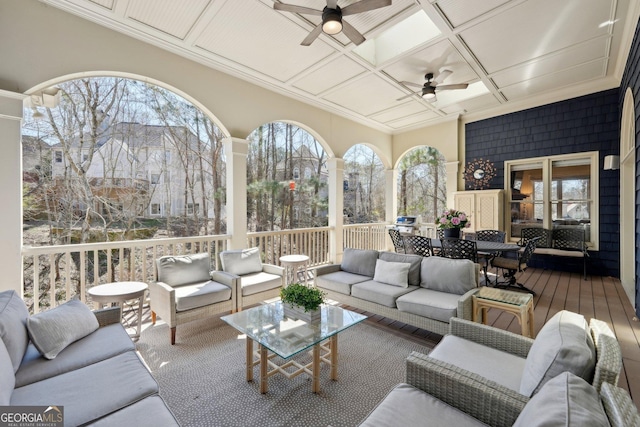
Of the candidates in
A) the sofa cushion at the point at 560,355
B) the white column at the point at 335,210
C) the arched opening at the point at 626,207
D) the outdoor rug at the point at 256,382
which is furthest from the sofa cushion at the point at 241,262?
the arched opening at the point at 626,207

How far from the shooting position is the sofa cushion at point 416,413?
1.23 m

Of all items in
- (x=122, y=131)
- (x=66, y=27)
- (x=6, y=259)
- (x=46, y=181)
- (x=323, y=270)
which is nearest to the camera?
(x=6, y=259)

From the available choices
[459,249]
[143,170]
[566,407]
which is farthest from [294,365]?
[143,170]

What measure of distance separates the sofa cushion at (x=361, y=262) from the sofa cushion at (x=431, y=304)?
77 centimetres

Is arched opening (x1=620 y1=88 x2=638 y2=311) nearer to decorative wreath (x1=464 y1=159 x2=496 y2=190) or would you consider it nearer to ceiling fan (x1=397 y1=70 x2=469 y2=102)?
decorative wreath (x1=464 y1=159 x2=496 y2=190)

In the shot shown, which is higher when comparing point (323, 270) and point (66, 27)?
point (66, 27)

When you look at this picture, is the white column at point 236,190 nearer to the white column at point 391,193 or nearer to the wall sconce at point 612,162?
the white column at point 391,193

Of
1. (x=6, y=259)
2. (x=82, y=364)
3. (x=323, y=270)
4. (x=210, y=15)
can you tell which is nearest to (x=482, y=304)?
(x=323, y=270)

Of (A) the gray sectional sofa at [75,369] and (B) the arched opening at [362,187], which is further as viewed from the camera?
(B) the arched opening at [362,187]

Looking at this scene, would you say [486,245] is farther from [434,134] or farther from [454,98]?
[434,134]

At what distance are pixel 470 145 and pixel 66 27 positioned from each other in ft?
24.3

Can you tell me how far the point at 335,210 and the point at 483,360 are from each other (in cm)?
468

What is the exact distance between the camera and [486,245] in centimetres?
433

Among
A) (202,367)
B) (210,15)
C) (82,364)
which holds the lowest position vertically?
(202,367)
